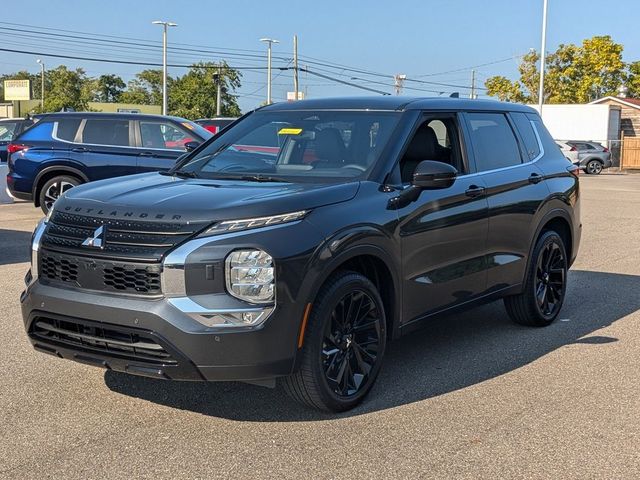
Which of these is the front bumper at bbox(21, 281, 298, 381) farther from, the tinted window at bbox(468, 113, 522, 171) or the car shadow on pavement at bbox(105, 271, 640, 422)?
the tinted window at bbox(468, 113, 522, 171)

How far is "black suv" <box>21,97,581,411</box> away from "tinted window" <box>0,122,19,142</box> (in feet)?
50.2

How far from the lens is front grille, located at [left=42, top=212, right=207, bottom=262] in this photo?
13.2 ft

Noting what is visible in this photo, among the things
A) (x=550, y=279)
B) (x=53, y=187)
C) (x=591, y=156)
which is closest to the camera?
(x=550, y=279)

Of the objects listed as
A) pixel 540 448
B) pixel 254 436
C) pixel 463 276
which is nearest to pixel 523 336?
pixel 463 276

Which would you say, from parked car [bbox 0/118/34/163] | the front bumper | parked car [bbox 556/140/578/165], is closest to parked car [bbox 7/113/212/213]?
parked car [bbox 0/118/34/163]

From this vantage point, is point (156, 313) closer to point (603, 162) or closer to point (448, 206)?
point (448, 206)

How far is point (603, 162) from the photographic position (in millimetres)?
37250

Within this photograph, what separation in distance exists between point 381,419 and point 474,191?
75.5 inches

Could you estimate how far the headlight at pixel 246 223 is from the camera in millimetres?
4035

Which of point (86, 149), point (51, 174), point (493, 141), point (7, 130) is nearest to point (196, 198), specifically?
point (493, 141)

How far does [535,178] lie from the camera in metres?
6.50

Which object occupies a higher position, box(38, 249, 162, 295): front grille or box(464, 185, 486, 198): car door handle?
box(464, 185, 486, 198): car door handle

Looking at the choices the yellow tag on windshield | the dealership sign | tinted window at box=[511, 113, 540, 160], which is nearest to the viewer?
the yellow tag on windshield

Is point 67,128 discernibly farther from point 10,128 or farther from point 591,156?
point 591,156
